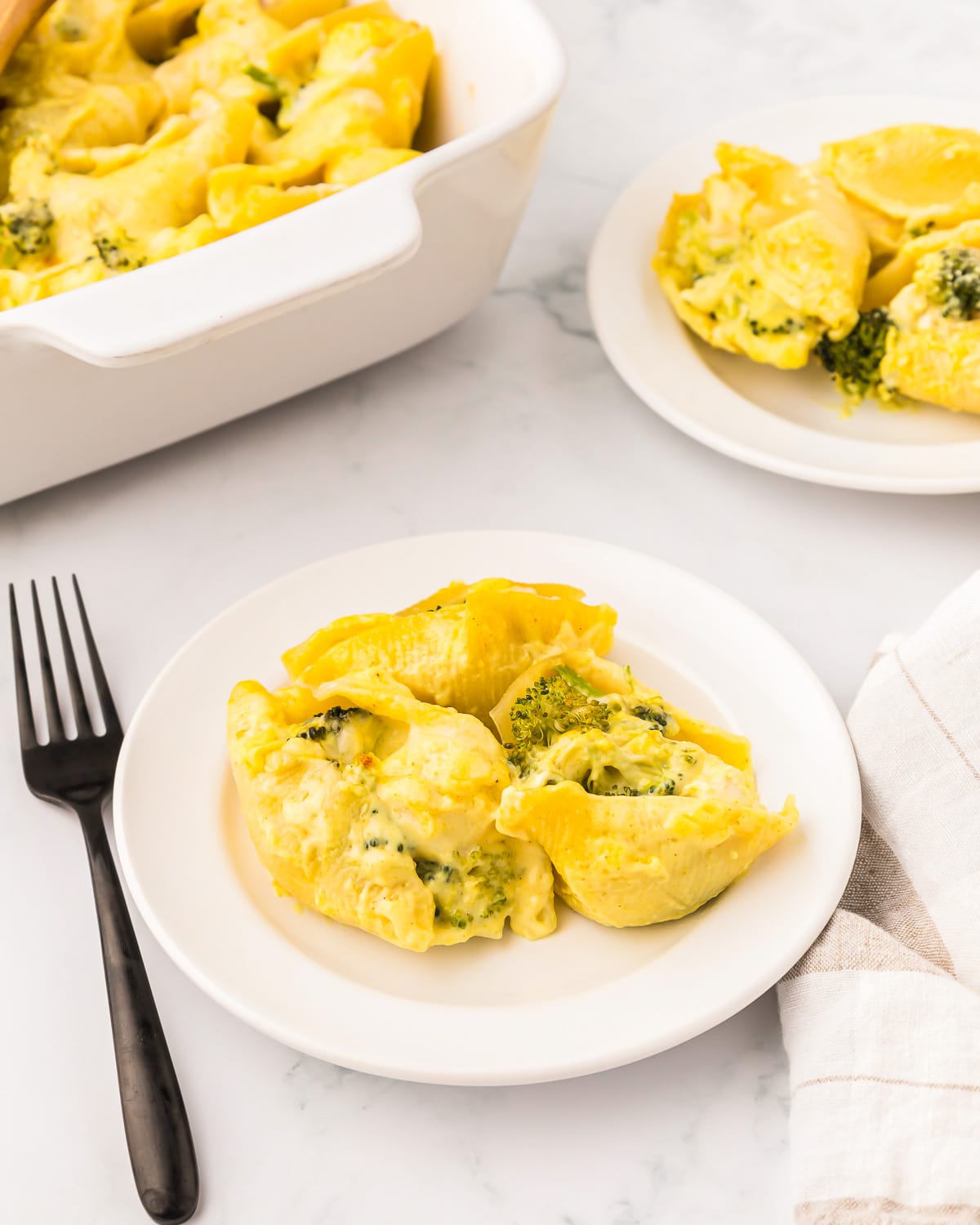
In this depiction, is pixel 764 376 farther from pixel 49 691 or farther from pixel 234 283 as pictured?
pixel 49 691

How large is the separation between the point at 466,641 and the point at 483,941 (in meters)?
0.28

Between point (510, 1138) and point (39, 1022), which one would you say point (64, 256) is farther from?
point (510, 1138)

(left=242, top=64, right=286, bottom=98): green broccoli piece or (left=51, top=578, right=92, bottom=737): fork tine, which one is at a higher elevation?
(left=242, top=64, right=286, bottom=98): green broccoli piece

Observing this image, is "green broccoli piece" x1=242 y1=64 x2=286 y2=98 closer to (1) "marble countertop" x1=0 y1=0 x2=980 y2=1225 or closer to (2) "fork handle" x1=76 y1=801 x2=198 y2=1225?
(1) "marble countertop" x1=0 y1=0 x2=980 y2=1225

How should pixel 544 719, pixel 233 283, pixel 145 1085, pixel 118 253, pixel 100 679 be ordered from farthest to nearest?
pixel 118 253, pixel 100 679, pixel 233 283, pixel 544 719, pixel 145 1085

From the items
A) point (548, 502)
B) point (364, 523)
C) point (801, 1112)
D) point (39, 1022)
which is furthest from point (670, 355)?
point (39, 1022)

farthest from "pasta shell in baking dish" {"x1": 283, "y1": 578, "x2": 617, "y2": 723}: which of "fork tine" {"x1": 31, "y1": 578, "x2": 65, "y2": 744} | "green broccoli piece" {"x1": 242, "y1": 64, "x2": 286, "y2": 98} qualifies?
"green broccoli piece" {"x1": 242, "y1": 64, "x2": 286, "y2": 98}

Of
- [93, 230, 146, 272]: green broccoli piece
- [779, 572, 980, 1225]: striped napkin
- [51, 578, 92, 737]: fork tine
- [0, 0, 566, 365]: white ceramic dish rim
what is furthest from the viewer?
[93, 230, 146, 272]: green broccoli piece

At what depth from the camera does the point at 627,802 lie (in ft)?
3.64

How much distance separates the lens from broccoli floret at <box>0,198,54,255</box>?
61.7 inches

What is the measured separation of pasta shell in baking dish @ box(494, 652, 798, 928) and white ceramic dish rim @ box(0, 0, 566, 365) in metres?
0.47

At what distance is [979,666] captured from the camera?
3.79 ft

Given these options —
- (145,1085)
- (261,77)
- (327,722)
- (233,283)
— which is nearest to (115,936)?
(145,1085)

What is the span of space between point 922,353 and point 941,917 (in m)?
0.74
